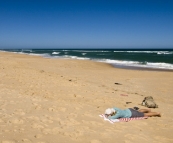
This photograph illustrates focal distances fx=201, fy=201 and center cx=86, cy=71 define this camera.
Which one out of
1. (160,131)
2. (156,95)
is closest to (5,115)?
(160,131)

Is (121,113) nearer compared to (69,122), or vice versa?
(69,122)

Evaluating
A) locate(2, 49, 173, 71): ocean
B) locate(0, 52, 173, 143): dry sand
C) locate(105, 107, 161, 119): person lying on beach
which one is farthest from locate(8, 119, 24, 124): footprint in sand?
locate(2, 49, 173, 71): ocean

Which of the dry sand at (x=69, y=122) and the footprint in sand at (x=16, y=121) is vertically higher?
the footprint in sand at (x=16, y=121)

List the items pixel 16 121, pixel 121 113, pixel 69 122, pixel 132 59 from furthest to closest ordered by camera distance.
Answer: pixel 132 59 → pixel 121 113 → pixel 69 122 → pixel 16 121

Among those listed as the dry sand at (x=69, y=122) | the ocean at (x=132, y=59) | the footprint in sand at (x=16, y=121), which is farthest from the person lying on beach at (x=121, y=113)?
the ocean at (x=132, y=59)

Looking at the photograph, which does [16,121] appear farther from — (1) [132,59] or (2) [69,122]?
(1) [132,59]

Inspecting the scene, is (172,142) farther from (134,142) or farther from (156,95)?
(156,95)

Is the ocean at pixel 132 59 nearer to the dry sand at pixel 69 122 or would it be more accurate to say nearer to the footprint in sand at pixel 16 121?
the dry sand at pixel 69 122

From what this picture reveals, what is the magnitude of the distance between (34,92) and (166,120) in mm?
4744

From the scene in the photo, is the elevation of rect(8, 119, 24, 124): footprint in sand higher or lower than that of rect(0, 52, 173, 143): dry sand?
higher

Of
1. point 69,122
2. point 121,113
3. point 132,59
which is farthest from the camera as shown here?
point 132,59

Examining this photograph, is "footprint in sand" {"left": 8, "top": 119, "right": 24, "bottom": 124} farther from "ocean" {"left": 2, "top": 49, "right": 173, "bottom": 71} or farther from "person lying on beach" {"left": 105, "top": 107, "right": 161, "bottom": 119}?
"ocean" {"left": 2, "top": 49, "right": 173, "bottom": 71}

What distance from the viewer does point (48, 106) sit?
6.04 meters

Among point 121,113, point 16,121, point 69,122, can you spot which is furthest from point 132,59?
point 16,121
